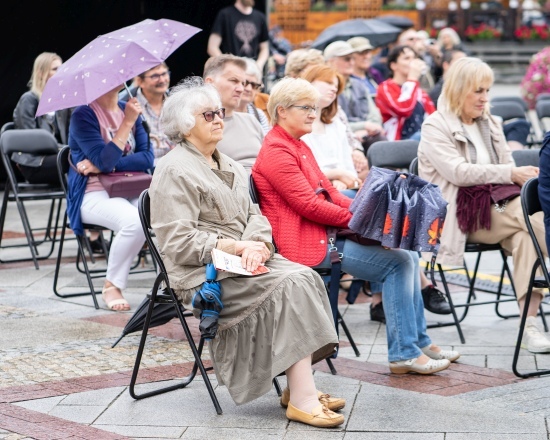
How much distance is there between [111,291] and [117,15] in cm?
659

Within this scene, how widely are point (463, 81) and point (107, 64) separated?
2.21 m

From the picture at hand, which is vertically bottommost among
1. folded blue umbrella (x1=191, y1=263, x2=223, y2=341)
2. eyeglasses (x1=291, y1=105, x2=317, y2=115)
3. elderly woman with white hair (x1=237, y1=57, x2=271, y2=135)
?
folded blue umbrella (x1=191, y1=263, x2=223, y2=341)

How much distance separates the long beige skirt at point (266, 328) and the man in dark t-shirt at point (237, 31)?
759 cm

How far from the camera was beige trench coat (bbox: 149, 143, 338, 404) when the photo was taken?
4.76 metres

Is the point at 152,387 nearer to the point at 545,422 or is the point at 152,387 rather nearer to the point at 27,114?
the point at 545,422

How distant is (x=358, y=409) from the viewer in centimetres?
497

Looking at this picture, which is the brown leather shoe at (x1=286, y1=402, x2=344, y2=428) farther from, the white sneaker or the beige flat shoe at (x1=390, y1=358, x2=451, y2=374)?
the white sneaker

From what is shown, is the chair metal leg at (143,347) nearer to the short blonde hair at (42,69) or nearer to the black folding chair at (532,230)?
the black folding chair at (532,230)

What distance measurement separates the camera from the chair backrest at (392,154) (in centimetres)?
770

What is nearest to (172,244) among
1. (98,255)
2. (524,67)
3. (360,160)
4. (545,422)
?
(545,422)

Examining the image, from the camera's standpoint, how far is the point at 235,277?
15.9 feet

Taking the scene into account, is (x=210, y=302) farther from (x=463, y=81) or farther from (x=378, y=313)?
(x=463, y=81)

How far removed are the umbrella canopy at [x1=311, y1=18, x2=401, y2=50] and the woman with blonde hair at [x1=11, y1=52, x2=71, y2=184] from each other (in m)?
4.82

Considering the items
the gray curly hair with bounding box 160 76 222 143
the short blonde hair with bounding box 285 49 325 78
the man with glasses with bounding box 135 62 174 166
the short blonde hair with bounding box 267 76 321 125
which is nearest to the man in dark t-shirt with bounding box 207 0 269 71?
the short blonde hair with bounding box 285 49 325 78
